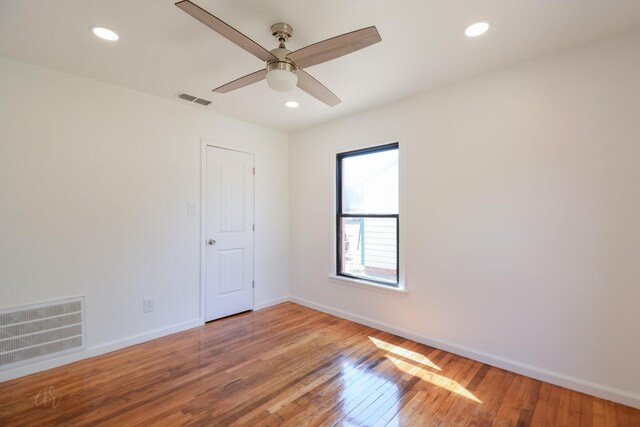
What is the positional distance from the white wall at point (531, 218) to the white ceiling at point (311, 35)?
0.31 metres

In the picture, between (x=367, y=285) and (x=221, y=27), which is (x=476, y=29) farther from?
(x=367, y=285)

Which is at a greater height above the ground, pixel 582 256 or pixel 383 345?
pixel 582 256

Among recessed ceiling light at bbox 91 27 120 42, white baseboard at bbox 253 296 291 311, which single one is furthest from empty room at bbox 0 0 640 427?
white baseboard at bbox 253 296 291 311

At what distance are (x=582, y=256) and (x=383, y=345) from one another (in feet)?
5.85

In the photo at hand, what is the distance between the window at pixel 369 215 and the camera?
10.8 feet

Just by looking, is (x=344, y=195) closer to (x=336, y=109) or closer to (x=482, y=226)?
(x=336, y=109)

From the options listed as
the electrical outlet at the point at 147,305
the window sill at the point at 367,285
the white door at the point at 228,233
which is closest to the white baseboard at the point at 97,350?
the electrical outlet at the point at 147,305

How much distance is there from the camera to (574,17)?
6.03ft

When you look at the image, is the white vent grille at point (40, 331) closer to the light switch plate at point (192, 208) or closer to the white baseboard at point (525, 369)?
the light switch plate at point (192, 208)

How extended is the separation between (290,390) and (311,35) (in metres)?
2.51

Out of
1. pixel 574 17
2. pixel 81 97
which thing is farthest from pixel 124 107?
pixel 574 17

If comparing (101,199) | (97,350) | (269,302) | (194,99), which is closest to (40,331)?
(97,350)

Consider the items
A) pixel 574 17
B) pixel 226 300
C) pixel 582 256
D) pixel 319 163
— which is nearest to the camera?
pixel 574 17

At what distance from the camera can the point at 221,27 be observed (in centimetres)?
149
